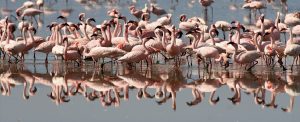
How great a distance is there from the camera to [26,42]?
19.2 metres

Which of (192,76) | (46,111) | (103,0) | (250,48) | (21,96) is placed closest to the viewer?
(46,111)

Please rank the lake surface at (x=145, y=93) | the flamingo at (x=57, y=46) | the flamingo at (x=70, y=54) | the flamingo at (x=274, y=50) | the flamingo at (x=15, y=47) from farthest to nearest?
the flamingo at (x=15, y=47), the flamingo at (x=57, y=46), the flamingo at (x=70, y=54), the flamingo at (x=274, y=50), the lake surface at (x=145, y=93)

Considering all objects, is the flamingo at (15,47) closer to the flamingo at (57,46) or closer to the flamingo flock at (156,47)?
the flamingo flock at (156,47)

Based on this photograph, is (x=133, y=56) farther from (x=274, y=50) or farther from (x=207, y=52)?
(x=274, y=50)

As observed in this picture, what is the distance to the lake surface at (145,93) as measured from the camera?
41.2 ft

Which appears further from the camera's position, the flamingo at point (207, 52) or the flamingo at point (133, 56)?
the flamingo at point (207, 52)

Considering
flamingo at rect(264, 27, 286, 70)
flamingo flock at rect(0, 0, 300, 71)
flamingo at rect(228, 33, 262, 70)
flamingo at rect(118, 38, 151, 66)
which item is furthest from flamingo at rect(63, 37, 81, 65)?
flamingo at rect(264, 27, 286, 70)

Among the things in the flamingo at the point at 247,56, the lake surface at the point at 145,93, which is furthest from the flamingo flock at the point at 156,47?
the lake surface at the point at 145,93

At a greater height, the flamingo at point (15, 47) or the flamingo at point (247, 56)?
the flamingo at point (15, 47)

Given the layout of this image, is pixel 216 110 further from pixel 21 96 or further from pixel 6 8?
pixel 6 8

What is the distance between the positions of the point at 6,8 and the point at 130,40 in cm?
1957

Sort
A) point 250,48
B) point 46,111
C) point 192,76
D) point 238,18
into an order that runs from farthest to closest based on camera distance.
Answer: point 238,18 → point 250,48 → point 192,76 → point 46,111

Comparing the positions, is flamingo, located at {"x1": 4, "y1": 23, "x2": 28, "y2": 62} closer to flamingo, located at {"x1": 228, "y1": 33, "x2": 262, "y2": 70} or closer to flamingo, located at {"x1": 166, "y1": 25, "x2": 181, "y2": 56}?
flamingo, located at {"x1": 166, "y1": 25, "x2": 181, "y2": 56}

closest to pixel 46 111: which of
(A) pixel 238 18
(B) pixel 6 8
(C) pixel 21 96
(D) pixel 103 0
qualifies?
(C) pixel 21 96
